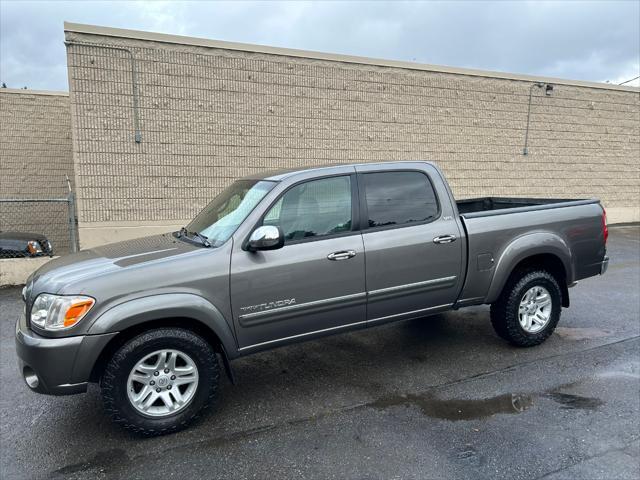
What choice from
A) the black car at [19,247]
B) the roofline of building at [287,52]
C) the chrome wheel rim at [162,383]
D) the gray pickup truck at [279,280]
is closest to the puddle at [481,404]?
the gray pickup truck at [279,280]

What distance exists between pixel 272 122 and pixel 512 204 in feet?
19.1

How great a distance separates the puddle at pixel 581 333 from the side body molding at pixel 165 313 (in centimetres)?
381

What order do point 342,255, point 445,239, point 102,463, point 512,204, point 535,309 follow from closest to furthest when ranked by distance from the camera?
point 102,463 < point 342,255 < point 445,239 < point 535,309 < point 512,204

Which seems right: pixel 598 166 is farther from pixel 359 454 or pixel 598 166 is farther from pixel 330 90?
pixel 359 454

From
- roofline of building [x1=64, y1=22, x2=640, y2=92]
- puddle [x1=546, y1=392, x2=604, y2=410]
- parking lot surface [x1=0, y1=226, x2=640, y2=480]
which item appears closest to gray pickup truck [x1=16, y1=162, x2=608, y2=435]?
parking lot surface [x1=0, y1=226, x2=640, y2=480]

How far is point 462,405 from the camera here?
147 inches

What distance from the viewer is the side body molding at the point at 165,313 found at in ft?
10.2

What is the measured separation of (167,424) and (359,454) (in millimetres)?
1351

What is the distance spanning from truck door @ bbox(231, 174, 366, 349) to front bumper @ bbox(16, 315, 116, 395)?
0.97m

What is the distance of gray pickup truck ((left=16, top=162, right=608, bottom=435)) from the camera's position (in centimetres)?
316

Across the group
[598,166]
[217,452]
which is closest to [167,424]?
[217,452]

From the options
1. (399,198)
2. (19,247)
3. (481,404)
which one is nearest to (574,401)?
(481,404)

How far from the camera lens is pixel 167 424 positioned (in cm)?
333

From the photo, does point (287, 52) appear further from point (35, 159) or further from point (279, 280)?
point (279, 280)
